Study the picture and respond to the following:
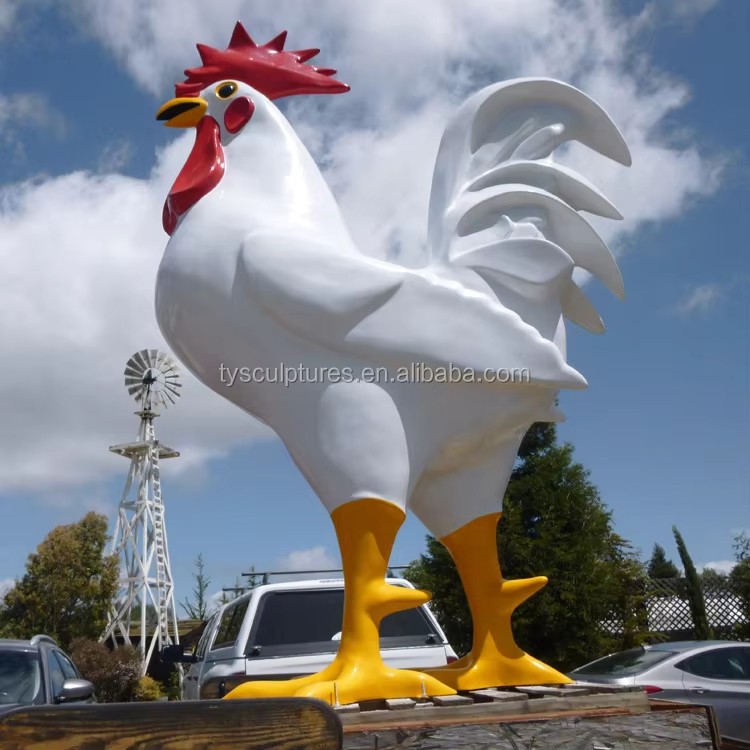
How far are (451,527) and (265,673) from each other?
1964 millimetres

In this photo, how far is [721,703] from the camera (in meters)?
5.99

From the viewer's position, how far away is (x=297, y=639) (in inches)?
199

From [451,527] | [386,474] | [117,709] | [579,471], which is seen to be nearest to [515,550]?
[579,471]

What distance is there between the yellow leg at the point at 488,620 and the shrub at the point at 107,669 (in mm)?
17646

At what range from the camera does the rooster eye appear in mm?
→ 3875

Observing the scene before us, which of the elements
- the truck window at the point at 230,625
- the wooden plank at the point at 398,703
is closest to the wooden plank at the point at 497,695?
the wooden plank at the point at 398,703

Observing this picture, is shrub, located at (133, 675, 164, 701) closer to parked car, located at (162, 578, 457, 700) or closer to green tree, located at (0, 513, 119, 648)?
green tree, located at (0, 513, 119, 648)

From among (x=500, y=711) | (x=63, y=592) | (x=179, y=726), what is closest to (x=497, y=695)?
(x=500, y=711)

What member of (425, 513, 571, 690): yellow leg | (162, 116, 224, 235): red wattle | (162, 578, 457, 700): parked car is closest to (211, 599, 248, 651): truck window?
(162, 578, 457, 700): parked car

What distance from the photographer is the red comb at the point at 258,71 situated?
4.07 meters

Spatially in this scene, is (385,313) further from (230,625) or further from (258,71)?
(230,625)

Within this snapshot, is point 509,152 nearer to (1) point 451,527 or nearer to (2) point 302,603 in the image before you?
(1) point 451,527

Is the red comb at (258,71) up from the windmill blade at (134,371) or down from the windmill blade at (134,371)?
down

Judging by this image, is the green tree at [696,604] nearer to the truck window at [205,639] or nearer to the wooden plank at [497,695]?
the truck window at [205,639]
